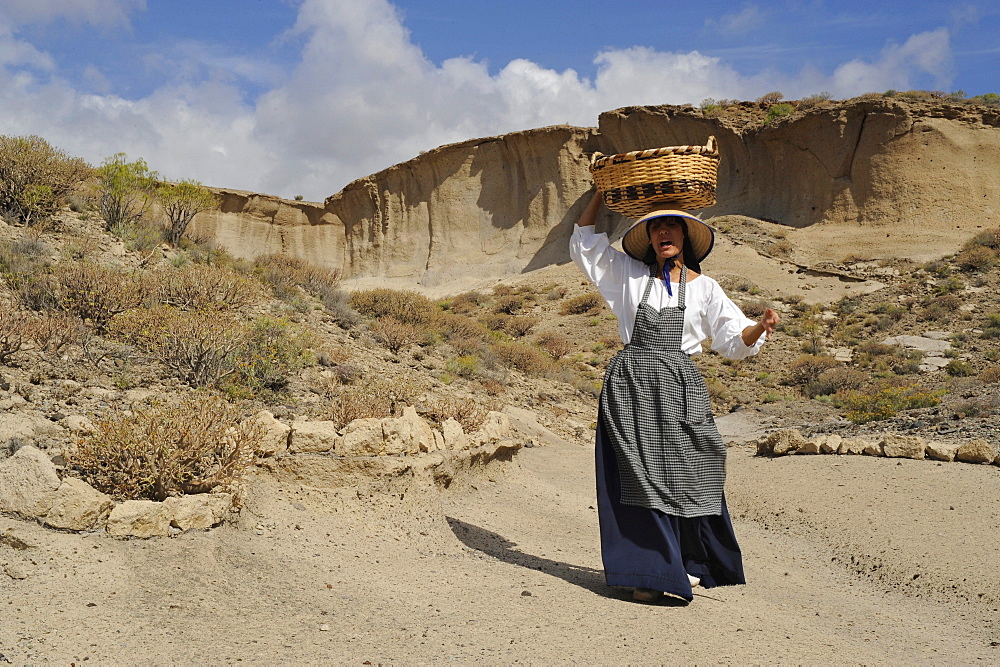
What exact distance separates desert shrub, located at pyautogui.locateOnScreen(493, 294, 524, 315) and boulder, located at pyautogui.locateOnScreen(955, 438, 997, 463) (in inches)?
703

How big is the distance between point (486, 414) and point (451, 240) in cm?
2910

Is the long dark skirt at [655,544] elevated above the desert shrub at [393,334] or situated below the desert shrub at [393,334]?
below

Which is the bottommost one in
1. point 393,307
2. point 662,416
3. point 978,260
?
point 662,416

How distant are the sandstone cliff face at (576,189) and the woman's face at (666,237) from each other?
2635cm

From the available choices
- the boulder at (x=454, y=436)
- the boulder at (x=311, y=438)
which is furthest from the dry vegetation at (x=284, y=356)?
the boulder at (x=454, y=436)

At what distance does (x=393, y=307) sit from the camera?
44.8 ft

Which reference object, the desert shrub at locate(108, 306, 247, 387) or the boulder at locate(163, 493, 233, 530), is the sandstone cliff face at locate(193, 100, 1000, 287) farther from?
the boulder at locate(163, 493, 233, 530)

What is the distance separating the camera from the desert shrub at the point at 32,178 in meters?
11.9

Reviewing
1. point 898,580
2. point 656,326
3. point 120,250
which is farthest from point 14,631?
point 120,250

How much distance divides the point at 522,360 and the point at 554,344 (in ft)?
16.4

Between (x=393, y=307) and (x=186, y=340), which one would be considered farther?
(x=393, y=307)

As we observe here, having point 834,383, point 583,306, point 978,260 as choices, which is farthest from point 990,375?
point 583,306

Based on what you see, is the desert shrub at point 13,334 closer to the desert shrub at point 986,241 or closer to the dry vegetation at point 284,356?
the dry vegetation at point 284,356

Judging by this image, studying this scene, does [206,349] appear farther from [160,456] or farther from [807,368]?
[807,368]
